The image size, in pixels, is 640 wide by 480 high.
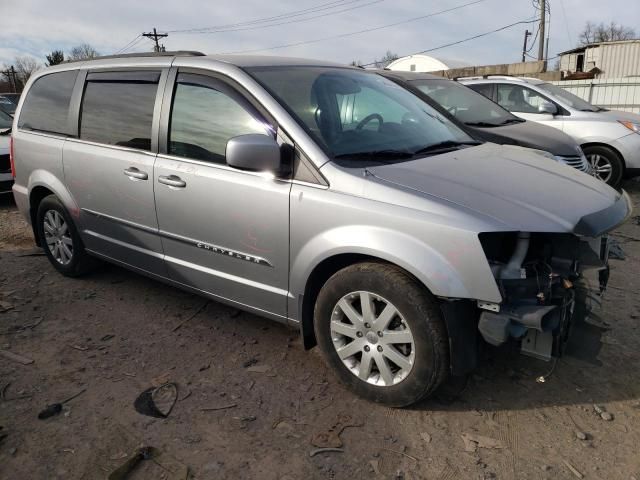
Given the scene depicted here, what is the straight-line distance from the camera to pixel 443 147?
328 centimetres

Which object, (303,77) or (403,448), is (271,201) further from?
(403,448)

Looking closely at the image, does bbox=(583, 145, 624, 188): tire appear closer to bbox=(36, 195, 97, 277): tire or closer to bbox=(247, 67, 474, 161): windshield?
bbox=(247, 67, 474, 161): windshield

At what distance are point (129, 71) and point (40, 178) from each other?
57.2 inches

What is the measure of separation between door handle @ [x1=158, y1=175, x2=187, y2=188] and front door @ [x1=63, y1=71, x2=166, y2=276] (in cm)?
12

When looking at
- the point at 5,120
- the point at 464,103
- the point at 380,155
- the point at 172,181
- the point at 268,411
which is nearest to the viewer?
the point at 268,411

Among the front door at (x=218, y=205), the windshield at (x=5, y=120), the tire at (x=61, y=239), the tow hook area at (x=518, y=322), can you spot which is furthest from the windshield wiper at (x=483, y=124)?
the windshield at (x=5, y=120)

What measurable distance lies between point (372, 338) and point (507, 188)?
1.03m

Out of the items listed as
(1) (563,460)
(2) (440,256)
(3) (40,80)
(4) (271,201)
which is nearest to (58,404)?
(4) (271,201)

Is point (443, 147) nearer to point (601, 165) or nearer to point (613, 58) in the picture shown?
point (601, 165)

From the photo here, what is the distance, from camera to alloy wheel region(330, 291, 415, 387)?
2570 mm

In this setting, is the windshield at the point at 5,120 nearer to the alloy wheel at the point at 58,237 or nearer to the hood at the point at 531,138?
the alloy wheel at the point at 58,237

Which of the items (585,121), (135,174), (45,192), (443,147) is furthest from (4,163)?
(585,121)

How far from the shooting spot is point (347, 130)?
10.1 feet

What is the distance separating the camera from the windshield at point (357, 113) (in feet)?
9.59
